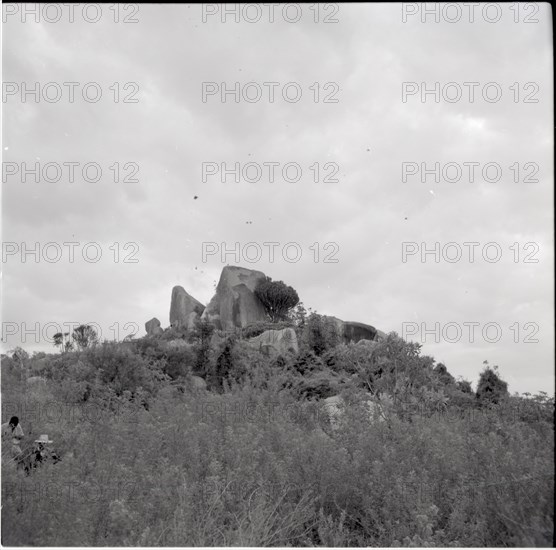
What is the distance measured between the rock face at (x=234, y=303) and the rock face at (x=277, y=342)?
1043cm

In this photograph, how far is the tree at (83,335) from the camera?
75.4 feet

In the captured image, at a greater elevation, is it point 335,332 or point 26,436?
point 335,332

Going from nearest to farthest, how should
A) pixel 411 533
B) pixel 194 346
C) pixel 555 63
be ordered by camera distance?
pixel 555 63, pixel 411 533, pixel 194 346

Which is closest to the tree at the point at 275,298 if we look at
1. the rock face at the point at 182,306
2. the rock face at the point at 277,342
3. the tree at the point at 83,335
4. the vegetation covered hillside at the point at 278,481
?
the rock face at the point at 182,306

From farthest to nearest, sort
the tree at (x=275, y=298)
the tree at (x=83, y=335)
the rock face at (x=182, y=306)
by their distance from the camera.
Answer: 1. the rock face at (x=182, y=306)
2. the tree at (x=275, y=298)
3. the tree at (x=83, y=335)

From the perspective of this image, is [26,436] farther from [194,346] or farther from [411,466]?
[194,346]

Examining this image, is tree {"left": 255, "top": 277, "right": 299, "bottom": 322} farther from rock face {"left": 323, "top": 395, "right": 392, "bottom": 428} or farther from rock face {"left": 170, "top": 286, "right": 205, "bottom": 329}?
rock face {"left": 323, "top": 395, "right": 392, "bottom": 428}

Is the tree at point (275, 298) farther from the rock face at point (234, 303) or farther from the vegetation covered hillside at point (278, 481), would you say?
the vegetation covered hillside at point (278, 481)

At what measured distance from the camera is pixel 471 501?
17.5 feet

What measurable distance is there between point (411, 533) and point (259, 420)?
3.54m

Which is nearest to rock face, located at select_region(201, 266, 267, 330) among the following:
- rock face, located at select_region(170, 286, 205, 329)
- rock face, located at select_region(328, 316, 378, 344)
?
rock face, located at select_region(170, 286, 205, 329)

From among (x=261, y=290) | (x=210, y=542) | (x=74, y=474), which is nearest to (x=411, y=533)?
(x=210, y=542)

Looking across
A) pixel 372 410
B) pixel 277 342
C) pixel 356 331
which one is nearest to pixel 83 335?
pixel 277 342

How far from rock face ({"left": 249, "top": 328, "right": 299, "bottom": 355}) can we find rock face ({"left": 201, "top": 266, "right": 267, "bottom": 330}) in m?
10.4
